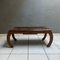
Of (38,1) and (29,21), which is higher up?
(38,1)

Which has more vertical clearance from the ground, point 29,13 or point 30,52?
point 29,13

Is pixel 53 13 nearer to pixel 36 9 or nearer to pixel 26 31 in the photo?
pixel 36 9

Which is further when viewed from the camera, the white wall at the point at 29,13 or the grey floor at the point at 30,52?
the white wall at the point at 29,13

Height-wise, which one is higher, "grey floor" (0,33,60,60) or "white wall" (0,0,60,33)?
"white wall" (0,0,60,33)

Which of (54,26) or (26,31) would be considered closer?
(26,31)

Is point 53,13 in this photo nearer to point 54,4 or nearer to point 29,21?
point 54,4

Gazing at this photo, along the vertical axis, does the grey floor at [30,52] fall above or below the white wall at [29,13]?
below

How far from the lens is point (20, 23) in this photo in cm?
434

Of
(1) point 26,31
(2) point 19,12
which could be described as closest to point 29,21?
(2) point 19,12

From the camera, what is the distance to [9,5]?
427 centimetres

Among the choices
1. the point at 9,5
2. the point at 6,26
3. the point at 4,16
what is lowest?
the point at 6,26

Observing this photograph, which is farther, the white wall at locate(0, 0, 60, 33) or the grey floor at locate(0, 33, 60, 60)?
the white wall at locate(0, 0, 60, 33)

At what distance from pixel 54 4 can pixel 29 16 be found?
100cm

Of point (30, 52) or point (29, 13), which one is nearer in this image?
point (30, 52)
